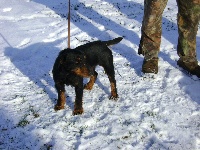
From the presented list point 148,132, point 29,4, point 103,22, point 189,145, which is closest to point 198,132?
point 189,145

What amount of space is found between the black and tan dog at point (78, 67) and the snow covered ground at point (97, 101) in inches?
7.8

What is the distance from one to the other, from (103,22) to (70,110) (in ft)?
16.0

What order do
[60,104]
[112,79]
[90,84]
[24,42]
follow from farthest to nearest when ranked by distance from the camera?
[24,42]
[90,84]
[112,79]
[60,104]

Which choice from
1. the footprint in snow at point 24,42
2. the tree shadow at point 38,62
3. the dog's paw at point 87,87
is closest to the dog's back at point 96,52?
the dog's paw at point 87,87

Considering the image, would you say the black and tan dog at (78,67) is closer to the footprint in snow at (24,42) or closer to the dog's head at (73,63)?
the dog's head at (73,63)

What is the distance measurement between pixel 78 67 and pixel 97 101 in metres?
1.15

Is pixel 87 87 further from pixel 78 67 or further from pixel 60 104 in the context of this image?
pixel 78 67

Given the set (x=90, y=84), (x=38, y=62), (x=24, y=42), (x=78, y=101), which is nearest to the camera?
(x=78, y=101)

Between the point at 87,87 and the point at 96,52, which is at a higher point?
the point at 96,52

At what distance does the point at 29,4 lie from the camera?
10.7 meters

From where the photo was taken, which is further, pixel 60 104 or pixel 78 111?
pixel 60 104

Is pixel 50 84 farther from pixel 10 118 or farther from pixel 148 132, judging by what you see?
pixel 148 132

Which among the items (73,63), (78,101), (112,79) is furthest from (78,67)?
(112,79)

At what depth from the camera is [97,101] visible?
4.77 metres
